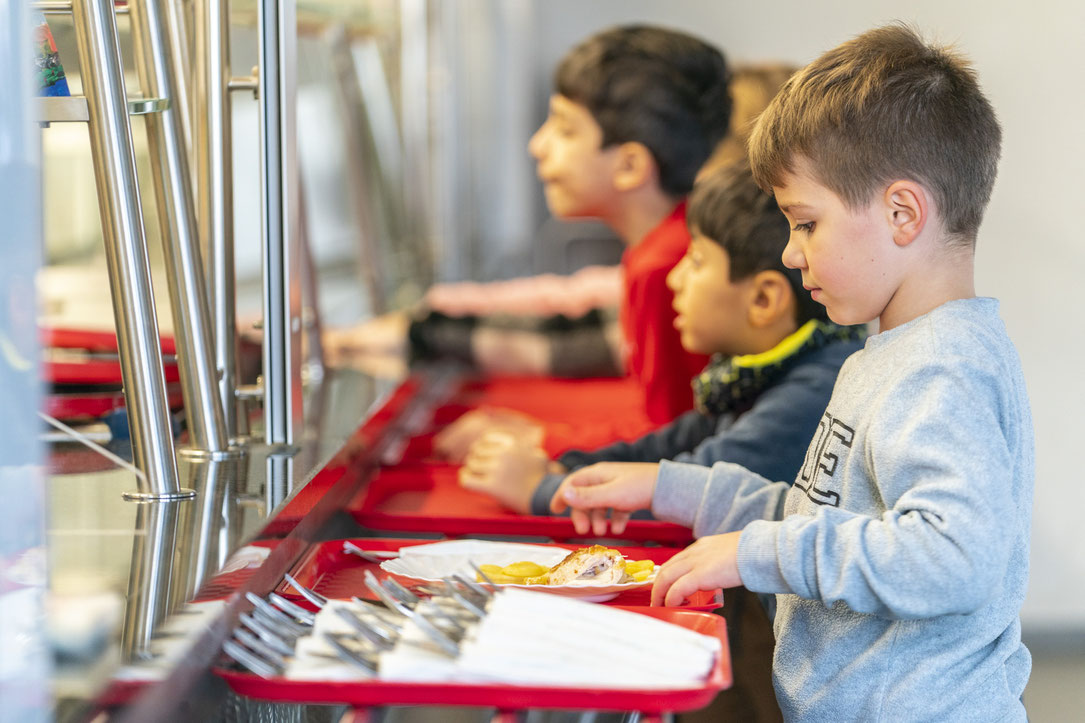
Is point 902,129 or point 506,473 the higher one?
point 902,129

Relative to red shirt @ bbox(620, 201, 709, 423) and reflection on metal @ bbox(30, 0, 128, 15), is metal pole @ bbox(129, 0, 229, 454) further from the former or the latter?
red shirt @ bbox(620, 201, 709, 423)

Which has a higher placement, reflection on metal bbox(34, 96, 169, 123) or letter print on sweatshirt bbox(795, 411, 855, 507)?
reflection on metal bbox(34, 96, 169, 123)

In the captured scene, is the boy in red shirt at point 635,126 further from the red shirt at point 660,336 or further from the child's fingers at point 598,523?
the child's fingers at point 598,523

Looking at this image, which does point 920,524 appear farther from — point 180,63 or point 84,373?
point 84,373

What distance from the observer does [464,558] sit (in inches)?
39.1

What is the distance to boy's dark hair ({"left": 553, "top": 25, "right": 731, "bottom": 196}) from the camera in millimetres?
1851

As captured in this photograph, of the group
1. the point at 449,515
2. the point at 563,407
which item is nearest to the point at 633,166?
the point at 563,407

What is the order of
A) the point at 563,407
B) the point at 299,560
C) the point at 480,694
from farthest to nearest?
the point at 563,407 < the point at 299,560 < the point at 480,694

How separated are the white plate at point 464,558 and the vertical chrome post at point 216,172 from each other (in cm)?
30

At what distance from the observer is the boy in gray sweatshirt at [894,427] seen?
76 cm

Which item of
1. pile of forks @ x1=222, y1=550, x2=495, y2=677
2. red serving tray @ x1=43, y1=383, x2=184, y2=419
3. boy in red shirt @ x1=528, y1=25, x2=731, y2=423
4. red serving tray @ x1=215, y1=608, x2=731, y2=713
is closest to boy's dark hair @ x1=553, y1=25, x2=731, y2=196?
boy in red shirt @ x1=528, y1=25, x2=731, y2=423

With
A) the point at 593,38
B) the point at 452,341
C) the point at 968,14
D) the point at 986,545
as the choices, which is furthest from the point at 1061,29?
the point at 986,545

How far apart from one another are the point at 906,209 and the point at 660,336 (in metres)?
0.80

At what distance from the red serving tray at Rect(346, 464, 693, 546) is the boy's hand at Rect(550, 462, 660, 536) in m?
0.03
